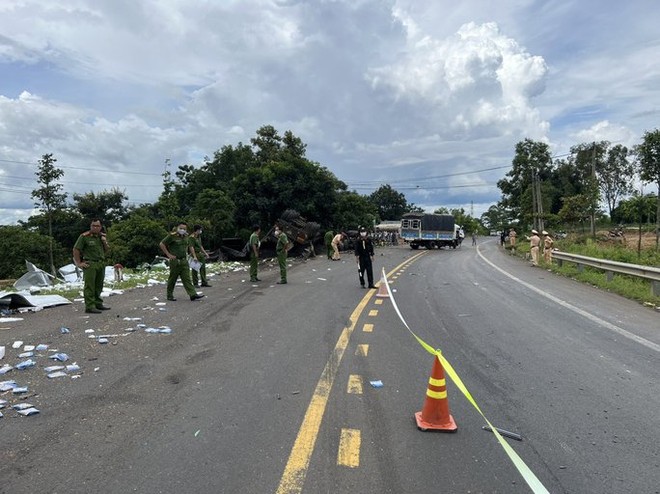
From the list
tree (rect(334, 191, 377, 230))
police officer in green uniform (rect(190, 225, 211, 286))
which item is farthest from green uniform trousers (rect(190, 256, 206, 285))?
tree (rect(334, 191, 377, 230))

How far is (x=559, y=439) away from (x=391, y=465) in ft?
4.78

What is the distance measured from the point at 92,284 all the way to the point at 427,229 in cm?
3589

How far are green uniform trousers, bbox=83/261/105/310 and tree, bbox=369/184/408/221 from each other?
116m

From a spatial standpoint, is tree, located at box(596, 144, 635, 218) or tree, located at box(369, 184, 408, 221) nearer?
tree, located at box(596, 144, 635, 218)

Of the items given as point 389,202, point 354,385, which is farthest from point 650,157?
point 389,202

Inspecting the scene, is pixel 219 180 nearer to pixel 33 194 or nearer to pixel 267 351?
pixel 33 194

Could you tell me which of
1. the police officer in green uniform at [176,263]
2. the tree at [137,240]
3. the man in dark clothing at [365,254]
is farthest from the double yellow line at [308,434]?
the tree at [137,240]

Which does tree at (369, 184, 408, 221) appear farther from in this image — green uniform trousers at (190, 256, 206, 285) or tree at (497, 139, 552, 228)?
green uniform trousers at (190, 256, 206, 285)

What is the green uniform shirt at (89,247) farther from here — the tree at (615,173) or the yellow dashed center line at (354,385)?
the tree at (615,173)

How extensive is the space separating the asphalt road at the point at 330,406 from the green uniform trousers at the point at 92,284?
0.58 m

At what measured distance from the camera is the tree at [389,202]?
407ft

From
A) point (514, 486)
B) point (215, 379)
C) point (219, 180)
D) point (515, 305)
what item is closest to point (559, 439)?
point (514, 486)

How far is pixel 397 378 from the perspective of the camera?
18.0 feet

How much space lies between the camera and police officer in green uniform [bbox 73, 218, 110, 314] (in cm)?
948
